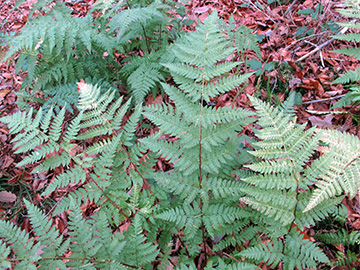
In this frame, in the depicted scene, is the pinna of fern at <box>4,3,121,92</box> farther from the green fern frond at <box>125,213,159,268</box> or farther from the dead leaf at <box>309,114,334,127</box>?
the dead leaf at <box>309,114,334,127</box>

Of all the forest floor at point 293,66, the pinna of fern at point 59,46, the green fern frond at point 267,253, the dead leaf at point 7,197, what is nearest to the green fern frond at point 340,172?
the green fern frond at point 267,253

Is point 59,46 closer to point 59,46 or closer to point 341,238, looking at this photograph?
point 59,46

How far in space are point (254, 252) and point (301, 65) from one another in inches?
101

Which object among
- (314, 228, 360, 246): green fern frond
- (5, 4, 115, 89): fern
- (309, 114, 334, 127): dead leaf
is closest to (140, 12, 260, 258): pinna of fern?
(314, 228, 360, 246): green fern frond

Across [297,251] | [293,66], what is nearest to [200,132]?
[297,251]

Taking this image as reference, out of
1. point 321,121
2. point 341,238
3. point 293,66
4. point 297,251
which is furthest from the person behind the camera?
point 293,66

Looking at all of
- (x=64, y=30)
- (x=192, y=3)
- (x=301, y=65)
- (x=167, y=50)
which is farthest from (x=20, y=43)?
(x=301, y=65)

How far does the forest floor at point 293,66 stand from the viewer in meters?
2.99

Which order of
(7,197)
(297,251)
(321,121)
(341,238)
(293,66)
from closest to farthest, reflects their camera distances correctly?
(297,251), (341,238), (321,121), (7,197), (293,66)

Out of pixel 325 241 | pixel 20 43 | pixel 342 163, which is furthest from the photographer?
pixel 20 43

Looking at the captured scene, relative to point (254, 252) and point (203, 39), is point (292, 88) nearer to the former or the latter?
point (203, 39)

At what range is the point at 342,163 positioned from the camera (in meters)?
1.59

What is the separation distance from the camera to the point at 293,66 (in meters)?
3.26

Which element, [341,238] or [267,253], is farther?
[341,238]
